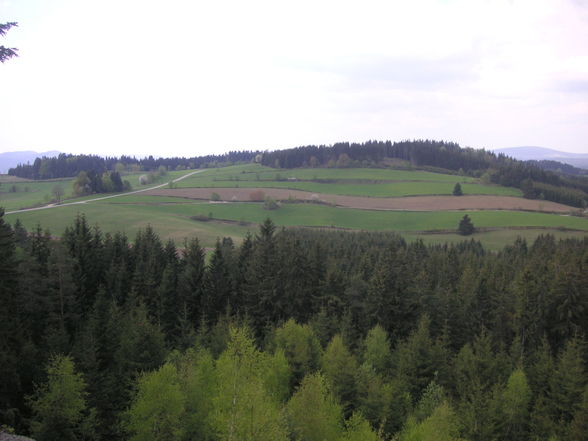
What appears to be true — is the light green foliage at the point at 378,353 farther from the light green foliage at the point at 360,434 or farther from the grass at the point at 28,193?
the grass at the point at 28,193

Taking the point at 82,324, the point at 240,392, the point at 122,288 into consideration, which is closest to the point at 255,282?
the point at 122,288

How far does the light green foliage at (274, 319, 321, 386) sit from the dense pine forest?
140 mm

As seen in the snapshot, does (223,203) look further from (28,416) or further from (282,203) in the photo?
(28,416)

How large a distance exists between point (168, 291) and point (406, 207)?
108399mm

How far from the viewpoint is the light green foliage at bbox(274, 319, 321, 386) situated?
3300cm

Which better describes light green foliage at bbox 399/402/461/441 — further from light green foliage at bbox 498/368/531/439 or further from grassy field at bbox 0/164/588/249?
grassy field at bbox 0/164/588/249

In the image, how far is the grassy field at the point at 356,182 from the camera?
519ft

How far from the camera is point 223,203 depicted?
460 feet

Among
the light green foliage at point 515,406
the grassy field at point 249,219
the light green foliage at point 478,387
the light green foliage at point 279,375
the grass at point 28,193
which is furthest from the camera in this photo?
the grass at point 28,193

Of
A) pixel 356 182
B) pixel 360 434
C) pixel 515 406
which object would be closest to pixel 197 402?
pixel 360 434

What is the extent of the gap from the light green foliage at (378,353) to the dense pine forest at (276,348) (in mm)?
187

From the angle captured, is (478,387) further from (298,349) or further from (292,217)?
(292,217)

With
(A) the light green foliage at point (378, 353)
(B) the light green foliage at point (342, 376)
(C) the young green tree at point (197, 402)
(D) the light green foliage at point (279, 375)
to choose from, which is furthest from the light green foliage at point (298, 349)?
(C) the young green tree at point (197, 402)

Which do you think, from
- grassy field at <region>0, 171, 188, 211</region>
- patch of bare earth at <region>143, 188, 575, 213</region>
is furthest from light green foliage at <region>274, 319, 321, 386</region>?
grassy field at <region>0, 171, 188, 211</region>
